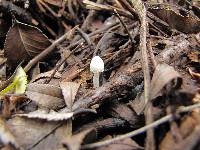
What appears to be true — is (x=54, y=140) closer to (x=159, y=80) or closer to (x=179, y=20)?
(x=159, y=80)

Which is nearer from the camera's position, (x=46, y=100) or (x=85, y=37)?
(x=46, y=100)

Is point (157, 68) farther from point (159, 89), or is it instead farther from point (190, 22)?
point (190, 22)

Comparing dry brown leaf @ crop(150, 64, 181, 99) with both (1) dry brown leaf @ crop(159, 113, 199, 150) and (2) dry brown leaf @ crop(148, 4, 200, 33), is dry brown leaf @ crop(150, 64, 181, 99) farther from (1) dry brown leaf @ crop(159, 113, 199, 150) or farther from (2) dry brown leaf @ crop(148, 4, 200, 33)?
(2) dry brown leaf @ crop(148, 4, 200, 33)

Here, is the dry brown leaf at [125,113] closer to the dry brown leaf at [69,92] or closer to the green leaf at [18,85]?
the dry brown leaf at [69,92]

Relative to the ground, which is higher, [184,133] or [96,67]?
[96,67]

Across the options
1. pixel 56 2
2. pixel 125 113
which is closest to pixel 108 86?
pixel 125 113

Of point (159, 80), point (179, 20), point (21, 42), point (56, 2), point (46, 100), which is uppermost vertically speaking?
point (56, 2)
